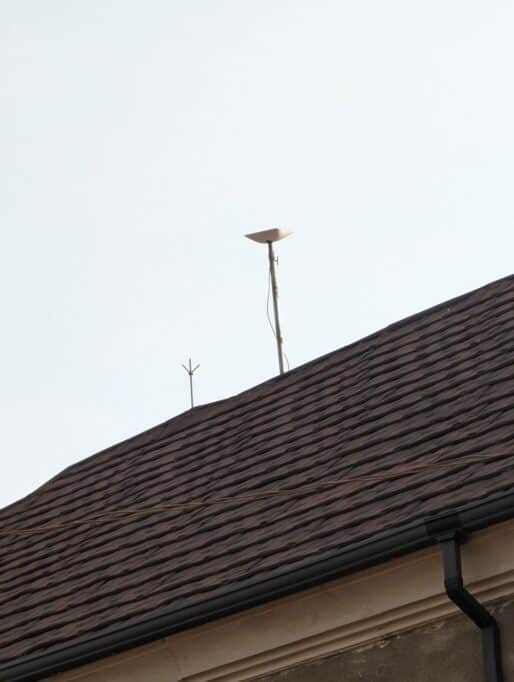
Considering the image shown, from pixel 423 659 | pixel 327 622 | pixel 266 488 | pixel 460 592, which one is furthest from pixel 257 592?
pixel 266 488

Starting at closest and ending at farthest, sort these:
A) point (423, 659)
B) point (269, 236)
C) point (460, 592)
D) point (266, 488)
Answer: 1. point (460, 592)
2. point (423, 659)
3. point (266, 488)
4. point (269, 236)

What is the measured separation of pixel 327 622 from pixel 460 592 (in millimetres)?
850

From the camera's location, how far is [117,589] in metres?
9.23

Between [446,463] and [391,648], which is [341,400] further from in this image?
[391,648]

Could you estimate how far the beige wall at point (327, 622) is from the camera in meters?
7.25

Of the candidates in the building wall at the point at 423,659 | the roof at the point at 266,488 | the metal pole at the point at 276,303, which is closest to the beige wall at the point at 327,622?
the building wall at the point at 423,659

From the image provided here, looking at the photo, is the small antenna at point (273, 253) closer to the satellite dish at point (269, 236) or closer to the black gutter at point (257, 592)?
the satellite dish at point (269, 236)

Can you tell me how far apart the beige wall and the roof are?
0.14 meters

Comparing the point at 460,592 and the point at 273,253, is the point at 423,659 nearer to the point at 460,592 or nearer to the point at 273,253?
the point at 460,592

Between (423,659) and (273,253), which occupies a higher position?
(273,253)

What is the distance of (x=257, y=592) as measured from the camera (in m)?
7.80

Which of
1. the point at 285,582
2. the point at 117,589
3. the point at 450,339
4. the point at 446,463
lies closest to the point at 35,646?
the point at 117,589

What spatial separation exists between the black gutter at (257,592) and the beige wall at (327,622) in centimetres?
9

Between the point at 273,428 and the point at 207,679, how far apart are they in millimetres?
3197
